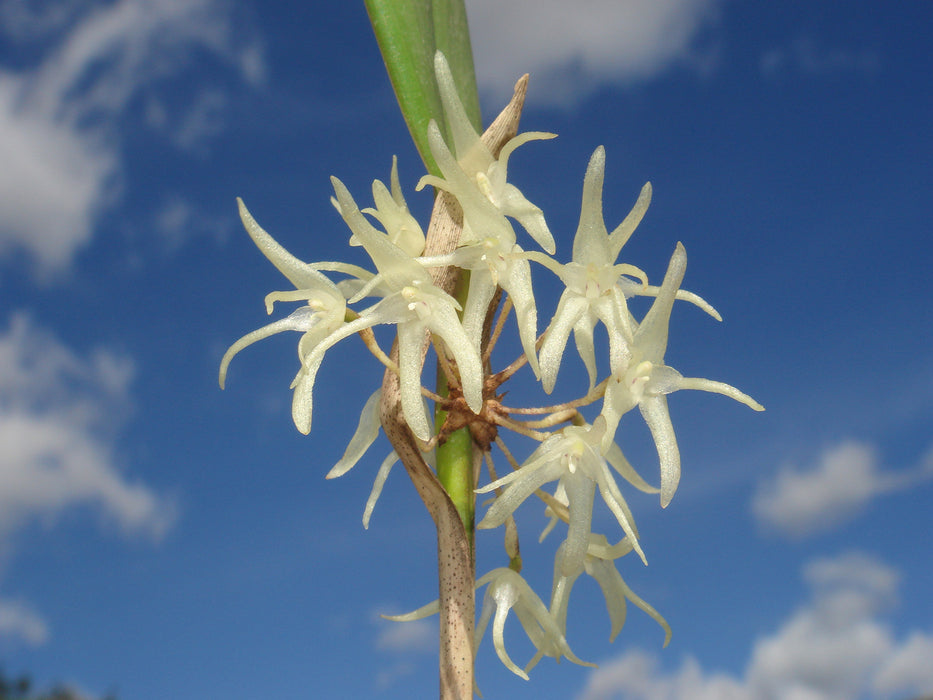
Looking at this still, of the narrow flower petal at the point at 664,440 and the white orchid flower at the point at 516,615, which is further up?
the narrow flower petal at the point at 664,440

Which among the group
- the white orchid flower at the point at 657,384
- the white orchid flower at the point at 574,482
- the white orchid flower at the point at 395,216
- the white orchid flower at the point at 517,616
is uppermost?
the white orchid flower at the point at 395,216

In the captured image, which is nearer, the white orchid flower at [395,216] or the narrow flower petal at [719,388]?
the narrow flower petal at [719,388]

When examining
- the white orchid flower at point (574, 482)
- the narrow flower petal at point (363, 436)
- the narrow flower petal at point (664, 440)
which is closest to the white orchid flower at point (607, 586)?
the white orchid flower at point (574, 482)

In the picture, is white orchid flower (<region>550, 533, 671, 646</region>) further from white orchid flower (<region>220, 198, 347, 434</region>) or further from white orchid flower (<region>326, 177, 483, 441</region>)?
white orchid flower (<region>220, 198, 347, 434</region>)

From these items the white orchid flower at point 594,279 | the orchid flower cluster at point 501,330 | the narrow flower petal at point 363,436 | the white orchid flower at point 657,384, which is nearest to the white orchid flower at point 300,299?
the orchid flower cluster at point 501,330

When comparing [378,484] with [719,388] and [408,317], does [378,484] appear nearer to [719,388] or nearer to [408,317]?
[408,317]

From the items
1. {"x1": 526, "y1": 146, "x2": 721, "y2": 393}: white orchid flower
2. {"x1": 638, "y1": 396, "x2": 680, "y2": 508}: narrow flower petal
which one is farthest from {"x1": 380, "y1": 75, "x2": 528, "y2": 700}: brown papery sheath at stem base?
{"x1": 638, "y1": 396, "x2": 680, "y2": 508}: narrow flower petal

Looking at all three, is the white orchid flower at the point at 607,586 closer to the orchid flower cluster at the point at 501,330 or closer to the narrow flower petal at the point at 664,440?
the orchid flower cluster at the point at 501,330

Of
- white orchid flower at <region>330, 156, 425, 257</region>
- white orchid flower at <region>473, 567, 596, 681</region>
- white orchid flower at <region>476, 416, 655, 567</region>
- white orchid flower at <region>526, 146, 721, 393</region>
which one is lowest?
white orchid flower at <region>473, 567, 596, 681</region>
